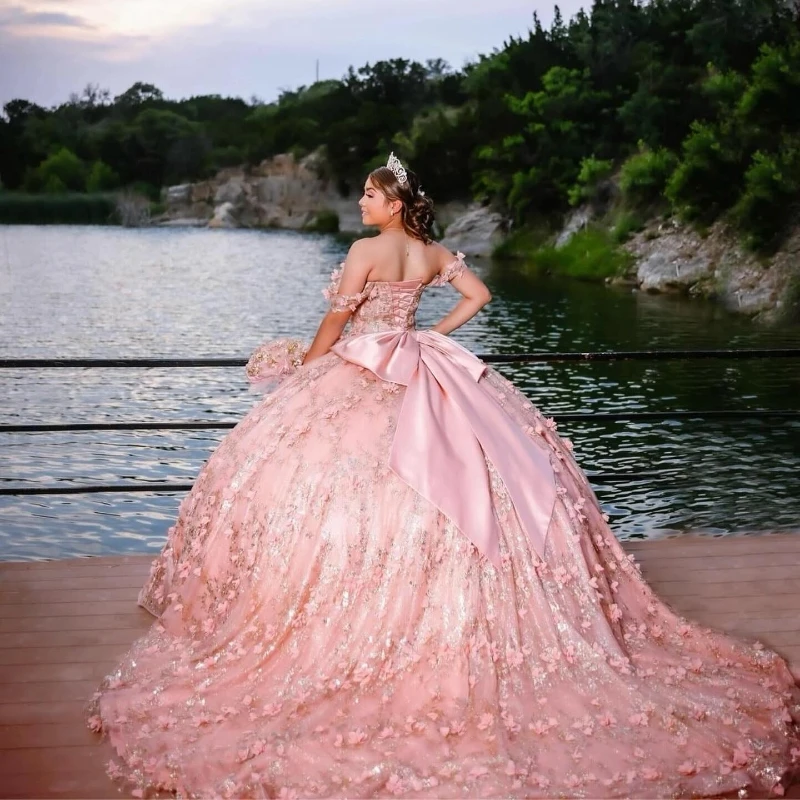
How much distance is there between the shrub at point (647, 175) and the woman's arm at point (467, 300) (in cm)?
2327

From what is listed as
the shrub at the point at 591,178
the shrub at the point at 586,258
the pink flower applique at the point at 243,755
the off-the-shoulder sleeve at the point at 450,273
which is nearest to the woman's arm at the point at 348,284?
the off-the-shoulder sleeve at the point at 450,273

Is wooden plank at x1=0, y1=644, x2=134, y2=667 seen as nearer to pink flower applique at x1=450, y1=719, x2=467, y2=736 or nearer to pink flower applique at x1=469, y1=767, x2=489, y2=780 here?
pink flower applique at x1=450, y1=719, x2=467, y2=736

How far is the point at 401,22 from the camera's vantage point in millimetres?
56688

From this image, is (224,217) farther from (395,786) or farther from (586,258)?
(395,786)

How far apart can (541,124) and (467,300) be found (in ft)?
101

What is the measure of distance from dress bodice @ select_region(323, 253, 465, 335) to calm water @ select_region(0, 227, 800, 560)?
175 centimetres

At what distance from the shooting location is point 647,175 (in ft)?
86.6

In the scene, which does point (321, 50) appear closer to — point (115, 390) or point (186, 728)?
point (115, 390)

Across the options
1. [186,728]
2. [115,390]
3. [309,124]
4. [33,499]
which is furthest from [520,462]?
[309,124]

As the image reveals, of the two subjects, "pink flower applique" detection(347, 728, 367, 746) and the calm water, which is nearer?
"pink flower applique" detection(347, 728, 367, 746)

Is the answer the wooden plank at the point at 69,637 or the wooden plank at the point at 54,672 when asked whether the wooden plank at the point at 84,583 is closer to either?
the wooden plank at the point at 69,637

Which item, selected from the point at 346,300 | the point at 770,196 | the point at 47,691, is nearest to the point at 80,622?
the point at 47,691

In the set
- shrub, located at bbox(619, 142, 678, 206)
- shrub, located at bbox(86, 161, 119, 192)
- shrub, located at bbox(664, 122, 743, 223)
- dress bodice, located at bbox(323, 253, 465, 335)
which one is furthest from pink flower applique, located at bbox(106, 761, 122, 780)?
shrub, located at bbox(86, 161, 119, 192)

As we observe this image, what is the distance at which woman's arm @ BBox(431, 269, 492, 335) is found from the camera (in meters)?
3.63
